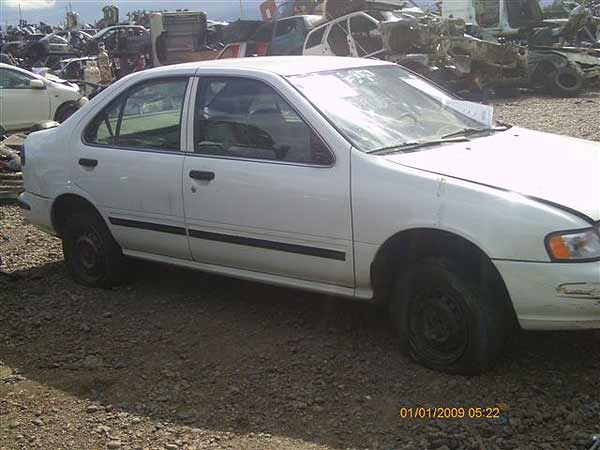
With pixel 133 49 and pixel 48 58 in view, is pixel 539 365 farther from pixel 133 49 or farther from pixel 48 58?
pixel 48 58

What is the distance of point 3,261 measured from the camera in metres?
6.32

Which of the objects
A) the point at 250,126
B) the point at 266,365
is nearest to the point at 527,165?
the point at 250,126

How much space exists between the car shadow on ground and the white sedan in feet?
0.81

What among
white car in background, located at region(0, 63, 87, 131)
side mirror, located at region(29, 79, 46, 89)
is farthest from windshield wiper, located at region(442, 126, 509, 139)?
side mirror, located at region(29, 79, 46, 89)

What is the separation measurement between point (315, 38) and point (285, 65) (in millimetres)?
12633

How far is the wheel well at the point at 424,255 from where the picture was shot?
11.2ft

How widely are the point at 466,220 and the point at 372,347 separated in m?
1.06

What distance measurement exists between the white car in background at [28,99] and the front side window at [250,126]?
9652 millimetres

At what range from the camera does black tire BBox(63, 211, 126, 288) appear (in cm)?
512

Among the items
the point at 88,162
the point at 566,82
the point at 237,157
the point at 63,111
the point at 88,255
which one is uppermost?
the point at 237,157

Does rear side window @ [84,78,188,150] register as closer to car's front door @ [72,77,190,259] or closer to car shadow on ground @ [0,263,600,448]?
car's front door @ [72,77,190,259]

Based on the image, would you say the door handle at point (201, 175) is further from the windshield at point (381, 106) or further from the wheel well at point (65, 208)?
the wheel well at point (65, 208)

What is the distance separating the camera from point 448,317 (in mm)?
3561

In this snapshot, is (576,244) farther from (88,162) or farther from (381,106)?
(88,162)
